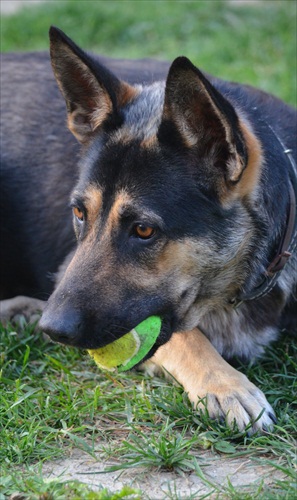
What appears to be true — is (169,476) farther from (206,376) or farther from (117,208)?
(117,208)

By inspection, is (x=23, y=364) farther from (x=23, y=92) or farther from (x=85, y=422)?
(x=23, y=92)

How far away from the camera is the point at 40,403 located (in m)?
4.14

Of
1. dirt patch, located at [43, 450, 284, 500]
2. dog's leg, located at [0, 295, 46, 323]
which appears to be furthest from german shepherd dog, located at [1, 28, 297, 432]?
dog's leg, located at [0, 295, 46, 323]

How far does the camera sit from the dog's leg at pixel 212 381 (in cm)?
385

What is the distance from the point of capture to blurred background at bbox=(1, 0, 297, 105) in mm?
8734

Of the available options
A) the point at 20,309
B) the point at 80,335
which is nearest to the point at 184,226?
the point at 80,335

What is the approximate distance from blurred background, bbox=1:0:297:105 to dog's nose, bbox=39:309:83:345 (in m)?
5.32

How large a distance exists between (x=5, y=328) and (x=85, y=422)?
44.4 inches

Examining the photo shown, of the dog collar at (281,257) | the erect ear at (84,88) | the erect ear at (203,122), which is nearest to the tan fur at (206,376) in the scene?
the dog collar at (281,257)

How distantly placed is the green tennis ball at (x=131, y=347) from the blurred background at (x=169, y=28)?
16.6ft

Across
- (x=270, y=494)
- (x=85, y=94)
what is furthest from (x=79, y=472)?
(x=85, y=94)

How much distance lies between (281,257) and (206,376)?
717mm

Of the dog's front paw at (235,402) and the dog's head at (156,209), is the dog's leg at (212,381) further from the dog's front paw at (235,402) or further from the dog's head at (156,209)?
the dog's head at (156,209)

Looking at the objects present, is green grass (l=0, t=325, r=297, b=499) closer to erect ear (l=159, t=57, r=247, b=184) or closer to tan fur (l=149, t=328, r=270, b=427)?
tan fur (l=149, t=328, r=270, b=427)
